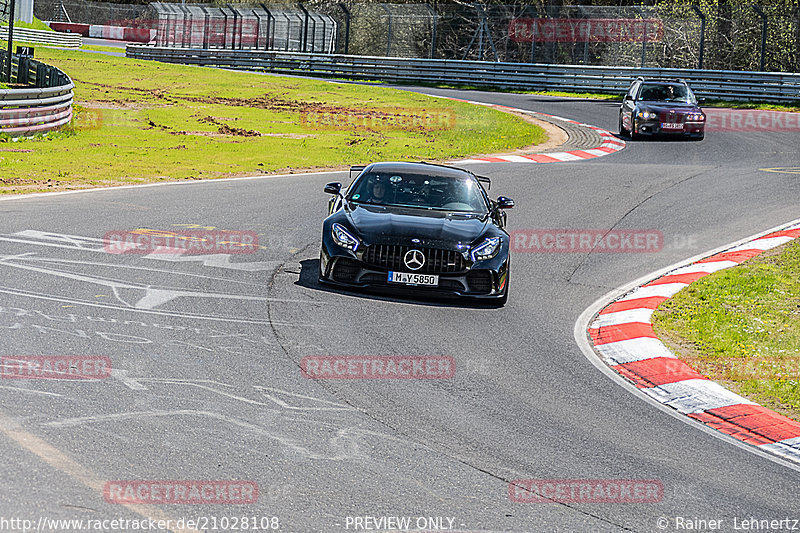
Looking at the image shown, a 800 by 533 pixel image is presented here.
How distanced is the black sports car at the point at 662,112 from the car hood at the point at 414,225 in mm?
16154

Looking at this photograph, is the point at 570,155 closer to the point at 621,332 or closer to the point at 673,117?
the point at 673,117

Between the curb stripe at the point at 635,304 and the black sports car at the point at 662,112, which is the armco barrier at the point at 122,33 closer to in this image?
the black sports car at the point at 662,112

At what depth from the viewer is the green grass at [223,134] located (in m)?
19.4

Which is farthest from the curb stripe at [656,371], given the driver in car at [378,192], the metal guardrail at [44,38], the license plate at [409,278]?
the metal guardrail at [44,38]

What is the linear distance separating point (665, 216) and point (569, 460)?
34.7 feet

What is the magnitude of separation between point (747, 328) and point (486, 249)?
8.79ft

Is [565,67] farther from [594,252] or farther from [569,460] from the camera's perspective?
[569,460]

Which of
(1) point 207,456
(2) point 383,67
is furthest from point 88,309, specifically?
(2) point 383,67

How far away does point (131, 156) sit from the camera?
21.2 meters

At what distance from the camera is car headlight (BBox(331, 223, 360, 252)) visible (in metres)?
10.2

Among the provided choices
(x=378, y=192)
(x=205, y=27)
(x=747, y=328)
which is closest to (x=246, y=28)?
(x=205, y=27)

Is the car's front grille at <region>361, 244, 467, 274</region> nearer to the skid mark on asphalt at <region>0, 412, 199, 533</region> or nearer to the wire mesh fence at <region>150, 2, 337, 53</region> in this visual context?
the skid mark on asphalt at <region>0, 412, 199, 533</region>

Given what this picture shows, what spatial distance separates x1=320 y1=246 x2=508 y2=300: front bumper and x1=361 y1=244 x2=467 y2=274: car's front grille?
0.05m

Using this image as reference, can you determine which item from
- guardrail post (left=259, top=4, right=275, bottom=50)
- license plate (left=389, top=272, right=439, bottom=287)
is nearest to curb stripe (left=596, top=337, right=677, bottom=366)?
license plate (left=389, top=272, right=439, bottom=287)
